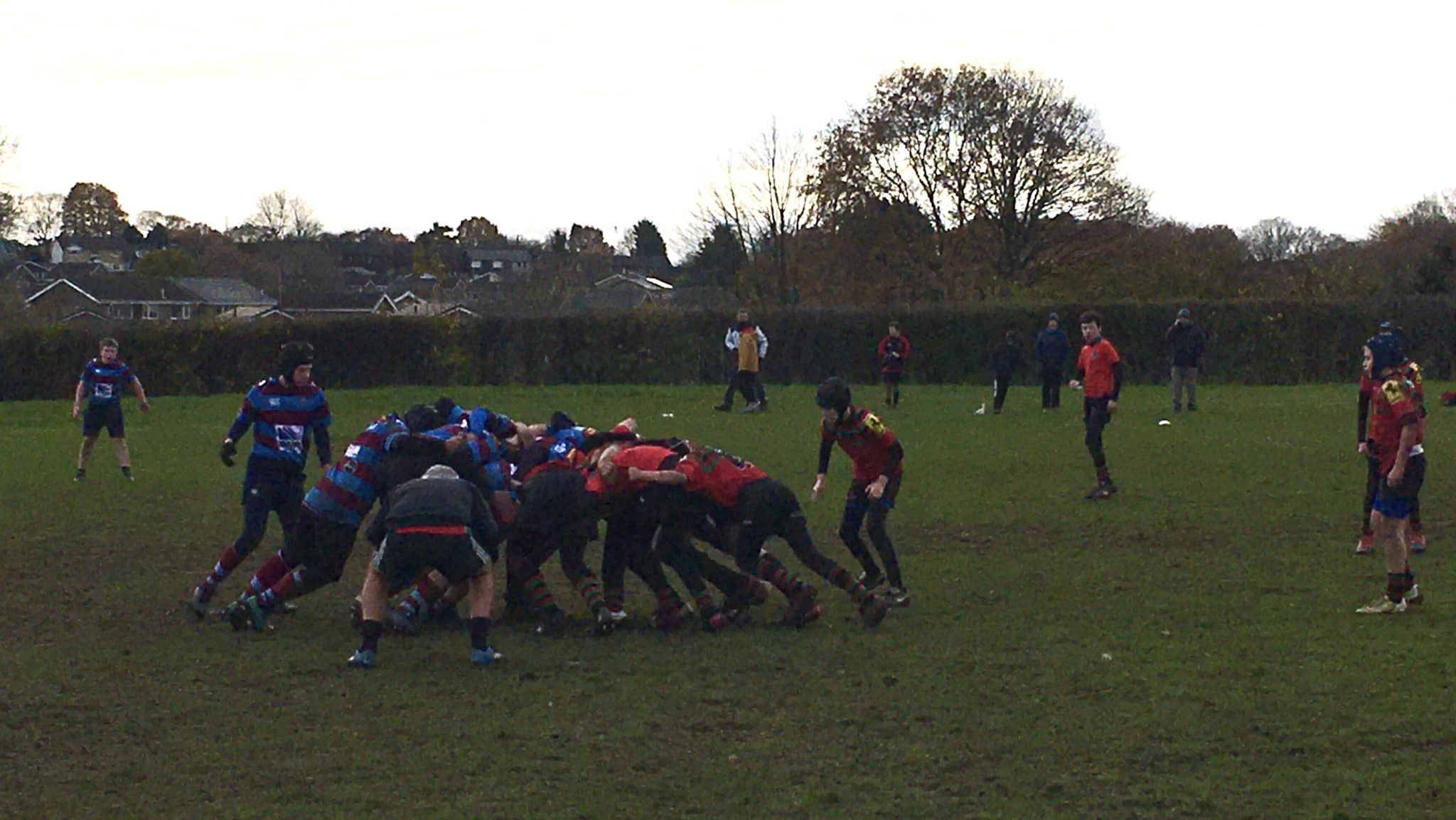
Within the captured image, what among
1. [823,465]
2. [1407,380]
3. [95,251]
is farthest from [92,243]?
[1407,380]

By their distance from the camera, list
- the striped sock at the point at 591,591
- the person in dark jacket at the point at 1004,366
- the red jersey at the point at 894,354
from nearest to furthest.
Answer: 1. the striped sock at the point at 591,591
2. the person in dark jacket at the point at 1004,366
3. the red jersey at the point at 894,354

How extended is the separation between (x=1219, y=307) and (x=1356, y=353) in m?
3.80

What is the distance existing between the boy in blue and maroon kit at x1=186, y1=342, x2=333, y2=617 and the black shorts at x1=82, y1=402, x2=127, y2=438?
29.8 feet

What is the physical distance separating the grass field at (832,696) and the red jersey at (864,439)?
3.26 feet

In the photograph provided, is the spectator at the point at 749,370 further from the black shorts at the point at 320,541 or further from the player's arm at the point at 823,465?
the black shorts at the point at 320,541

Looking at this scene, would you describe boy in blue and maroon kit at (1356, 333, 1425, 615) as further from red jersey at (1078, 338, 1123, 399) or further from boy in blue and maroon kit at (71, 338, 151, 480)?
boy in blue and maroon kit at (71, 338, 151, 480)

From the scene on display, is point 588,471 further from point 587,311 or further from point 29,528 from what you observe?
point 587,311

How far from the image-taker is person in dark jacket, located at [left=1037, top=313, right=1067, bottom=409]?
95.6 ft

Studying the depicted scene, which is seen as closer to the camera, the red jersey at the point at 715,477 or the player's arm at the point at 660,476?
the player's arm at the point at 660,476

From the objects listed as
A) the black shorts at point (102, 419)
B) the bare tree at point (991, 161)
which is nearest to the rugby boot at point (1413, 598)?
the black shorts at point (102, 419)

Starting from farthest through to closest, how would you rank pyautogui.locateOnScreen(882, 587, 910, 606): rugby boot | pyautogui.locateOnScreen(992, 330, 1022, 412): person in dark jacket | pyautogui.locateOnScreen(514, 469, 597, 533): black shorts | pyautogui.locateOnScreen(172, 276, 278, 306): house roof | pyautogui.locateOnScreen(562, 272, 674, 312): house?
pyautogui.locateOnScreen(172, 276, 278, 306): house roof
pyautogui.locateOnScreen(562, 272, 674, 312): house
pyautogui.locateOnScreen(992, 330, 1022, 412): person in dark jacket
pyautogui.locateOnScreen(882, 587, 910, 606): rugby boot
pyautogui.locateOnScreen(514, 469, 597, 533): black shorts

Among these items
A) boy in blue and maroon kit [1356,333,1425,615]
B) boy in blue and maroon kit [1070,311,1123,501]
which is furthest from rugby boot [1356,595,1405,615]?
boy in blue and maroon kit [1070,311,1123,501]

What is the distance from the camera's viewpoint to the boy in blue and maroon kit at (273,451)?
10.9 meters

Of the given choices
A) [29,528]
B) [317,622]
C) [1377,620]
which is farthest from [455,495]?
[29,528]
